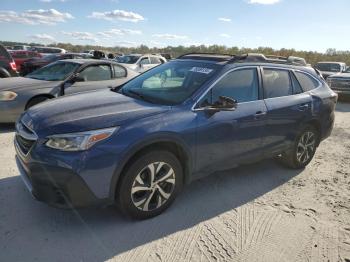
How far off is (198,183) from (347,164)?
2.91 metres

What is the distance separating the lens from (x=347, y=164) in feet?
19.9

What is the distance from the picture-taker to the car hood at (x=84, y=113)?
3.31 metres

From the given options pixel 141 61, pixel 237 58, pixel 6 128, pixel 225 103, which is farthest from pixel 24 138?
pixel 141 61

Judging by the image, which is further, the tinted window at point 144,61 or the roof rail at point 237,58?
the tinted window at point 144,61

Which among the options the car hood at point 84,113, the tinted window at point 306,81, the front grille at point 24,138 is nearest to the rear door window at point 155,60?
the tinted window at point 306,81

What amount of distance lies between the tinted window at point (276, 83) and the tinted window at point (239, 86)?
0.22 m

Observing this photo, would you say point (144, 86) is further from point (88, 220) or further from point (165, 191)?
point (88, 220)

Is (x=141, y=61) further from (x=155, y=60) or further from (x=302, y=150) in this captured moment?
(x=302, y=150)

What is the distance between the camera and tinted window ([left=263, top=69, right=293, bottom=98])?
188 inches

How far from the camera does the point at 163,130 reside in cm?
357

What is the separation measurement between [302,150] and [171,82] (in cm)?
243

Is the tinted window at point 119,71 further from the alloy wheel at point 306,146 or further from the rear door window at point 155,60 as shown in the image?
the rear door window at point 155,60

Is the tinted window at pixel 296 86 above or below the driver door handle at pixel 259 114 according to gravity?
above

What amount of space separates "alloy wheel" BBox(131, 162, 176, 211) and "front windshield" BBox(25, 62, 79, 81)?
4.97 metres
